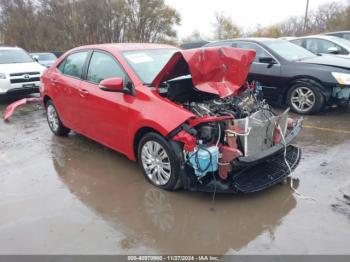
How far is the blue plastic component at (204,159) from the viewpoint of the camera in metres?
3.70

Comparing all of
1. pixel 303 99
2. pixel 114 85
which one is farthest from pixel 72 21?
pixel 114 85

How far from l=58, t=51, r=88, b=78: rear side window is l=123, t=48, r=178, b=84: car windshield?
3.20ft

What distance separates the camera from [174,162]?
3.95 meters

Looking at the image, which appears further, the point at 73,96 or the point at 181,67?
the point at 73,96

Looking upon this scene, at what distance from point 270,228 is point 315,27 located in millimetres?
41777

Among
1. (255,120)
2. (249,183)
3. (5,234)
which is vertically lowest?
(5,234)

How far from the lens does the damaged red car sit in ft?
12.6

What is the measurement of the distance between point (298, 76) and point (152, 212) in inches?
192

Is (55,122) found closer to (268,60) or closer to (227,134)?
(227,134)

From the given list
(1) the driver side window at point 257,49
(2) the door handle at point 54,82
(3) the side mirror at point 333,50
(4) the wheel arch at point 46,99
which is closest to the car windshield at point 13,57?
(4) the wheel arch at point 46,99

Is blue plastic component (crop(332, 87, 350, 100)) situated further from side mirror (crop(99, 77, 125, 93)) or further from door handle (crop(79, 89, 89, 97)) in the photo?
door handle (crop(79, 89, 89, 97))

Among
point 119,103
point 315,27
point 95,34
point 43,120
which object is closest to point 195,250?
point 119,103

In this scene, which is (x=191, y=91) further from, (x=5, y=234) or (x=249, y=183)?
(x=5, y=234)

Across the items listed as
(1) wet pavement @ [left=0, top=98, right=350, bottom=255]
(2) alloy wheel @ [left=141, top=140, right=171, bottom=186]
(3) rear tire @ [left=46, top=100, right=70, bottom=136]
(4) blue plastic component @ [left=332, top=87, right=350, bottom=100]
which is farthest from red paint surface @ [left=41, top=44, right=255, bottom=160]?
(4) blue plastic component @ [left=332, top=87, right=350, bottom=100]
